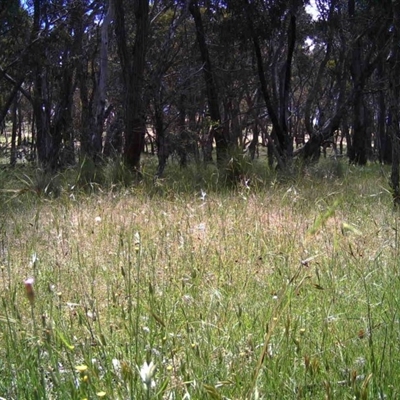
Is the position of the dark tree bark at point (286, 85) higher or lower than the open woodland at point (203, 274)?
higher

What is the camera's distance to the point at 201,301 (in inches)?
97.3

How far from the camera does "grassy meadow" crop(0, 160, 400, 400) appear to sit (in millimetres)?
1596

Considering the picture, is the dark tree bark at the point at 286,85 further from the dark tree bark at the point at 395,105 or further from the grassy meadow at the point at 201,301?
the grassy meadow at the point at 201,301

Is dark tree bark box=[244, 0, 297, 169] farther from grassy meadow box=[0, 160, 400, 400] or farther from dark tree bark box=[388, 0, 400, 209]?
grassy meadow box=[0, 160, 400, 400]

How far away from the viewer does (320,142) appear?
10938 mm

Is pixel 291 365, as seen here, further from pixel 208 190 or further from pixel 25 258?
pixel 208 190

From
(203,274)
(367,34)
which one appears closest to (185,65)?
(367,34)

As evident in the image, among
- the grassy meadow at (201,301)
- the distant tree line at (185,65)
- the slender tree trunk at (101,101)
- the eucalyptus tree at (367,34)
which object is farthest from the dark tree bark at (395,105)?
the slender tree trunk at (101,101)

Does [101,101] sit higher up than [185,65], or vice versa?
[185,65]

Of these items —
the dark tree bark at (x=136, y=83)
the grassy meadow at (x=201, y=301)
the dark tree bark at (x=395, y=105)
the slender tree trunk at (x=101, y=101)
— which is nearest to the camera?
the grassy meadow at (x=201, y=301)

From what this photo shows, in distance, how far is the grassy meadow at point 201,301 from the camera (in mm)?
1596

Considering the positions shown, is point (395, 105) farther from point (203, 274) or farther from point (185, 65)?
point (185, 65)

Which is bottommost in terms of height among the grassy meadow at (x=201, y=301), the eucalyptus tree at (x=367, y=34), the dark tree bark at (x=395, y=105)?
the grassy meadow at (x=201, y=301)

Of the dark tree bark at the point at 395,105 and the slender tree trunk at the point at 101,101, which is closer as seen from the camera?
the dark tree bark at the point at 395,105
